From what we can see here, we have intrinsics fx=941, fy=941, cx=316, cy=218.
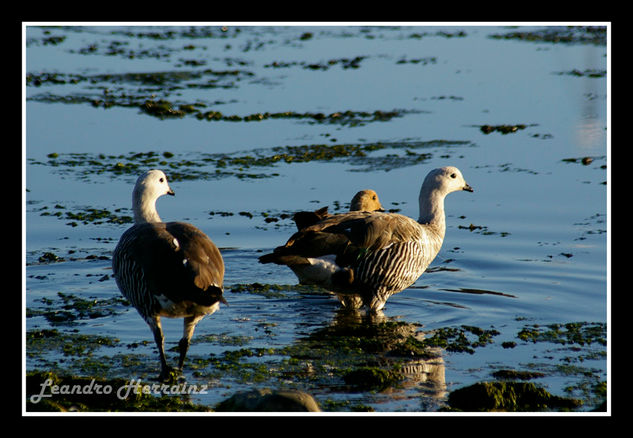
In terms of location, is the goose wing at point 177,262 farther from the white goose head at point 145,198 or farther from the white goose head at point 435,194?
the white goose head at point 435,194

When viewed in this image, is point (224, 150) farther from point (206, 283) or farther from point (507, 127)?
point (206, 283)

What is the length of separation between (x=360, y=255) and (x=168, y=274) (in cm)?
269

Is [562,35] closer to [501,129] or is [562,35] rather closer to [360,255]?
[501,129]

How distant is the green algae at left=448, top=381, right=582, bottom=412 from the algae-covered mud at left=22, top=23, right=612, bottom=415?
0.06 ft

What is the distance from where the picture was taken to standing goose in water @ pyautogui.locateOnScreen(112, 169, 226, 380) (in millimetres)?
7578

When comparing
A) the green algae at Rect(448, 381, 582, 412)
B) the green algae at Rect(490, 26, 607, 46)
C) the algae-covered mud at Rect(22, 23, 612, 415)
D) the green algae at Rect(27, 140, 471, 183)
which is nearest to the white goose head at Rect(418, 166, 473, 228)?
the algae-covered mud at Rect(22, 23, 612, 415)

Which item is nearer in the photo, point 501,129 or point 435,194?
point 435,194

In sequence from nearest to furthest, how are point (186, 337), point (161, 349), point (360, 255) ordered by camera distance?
point (161, 349) < point (186, 337) < point (360, 255)

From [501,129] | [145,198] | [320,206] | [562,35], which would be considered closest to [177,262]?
[145,198]

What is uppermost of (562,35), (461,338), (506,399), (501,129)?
(562,35)

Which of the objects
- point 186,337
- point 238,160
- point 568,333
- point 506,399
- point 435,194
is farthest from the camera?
point 238,160

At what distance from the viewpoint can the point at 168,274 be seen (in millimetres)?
7637

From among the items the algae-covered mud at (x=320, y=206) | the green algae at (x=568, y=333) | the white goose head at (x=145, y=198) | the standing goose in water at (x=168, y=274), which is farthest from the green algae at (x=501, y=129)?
the standing goose in water at (x=168, y=274)
